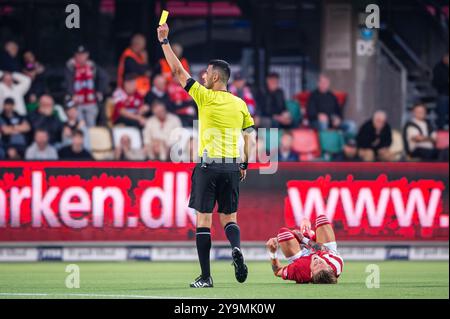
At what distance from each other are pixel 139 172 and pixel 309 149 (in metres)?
3.48

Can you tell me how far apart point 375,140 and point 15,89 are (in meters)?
6.30

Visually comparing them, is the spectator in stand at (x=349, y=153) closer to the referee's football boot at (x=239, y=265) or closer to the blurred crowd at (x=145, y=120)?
the blurred crowd at (x=145, y=120)

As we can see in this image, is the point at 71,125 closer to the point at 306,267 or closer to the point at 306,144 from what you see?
Result: the point at 306,144

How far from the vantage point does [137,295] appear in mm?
13023

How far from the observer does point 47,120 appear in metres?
21.2

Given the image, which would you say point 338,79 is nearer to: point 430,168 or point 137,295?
point 430,168

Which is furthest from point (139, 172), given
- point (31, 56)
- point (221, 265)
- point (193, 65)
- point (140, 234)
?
point (193, 65)

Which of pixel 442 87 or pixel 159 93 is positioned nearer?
pixel 159 93

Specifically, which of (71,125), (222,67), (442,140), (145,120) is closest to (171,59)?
(222,67)

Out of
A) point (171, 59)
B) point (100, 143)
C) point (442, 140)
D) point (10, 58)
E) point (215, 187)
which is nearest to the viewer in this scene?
point (171, 59)

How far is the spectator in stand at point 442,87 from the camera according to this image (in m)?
23.9

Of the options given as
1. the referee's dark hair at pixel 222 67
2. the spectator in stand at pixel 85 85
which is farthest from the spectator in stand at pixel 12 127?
the referee's dark hair at pixel 222 67

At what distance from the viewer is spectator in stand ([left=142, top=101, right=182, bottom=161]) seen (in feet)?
68.7

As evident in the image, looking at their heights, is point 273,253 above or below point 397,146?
below
